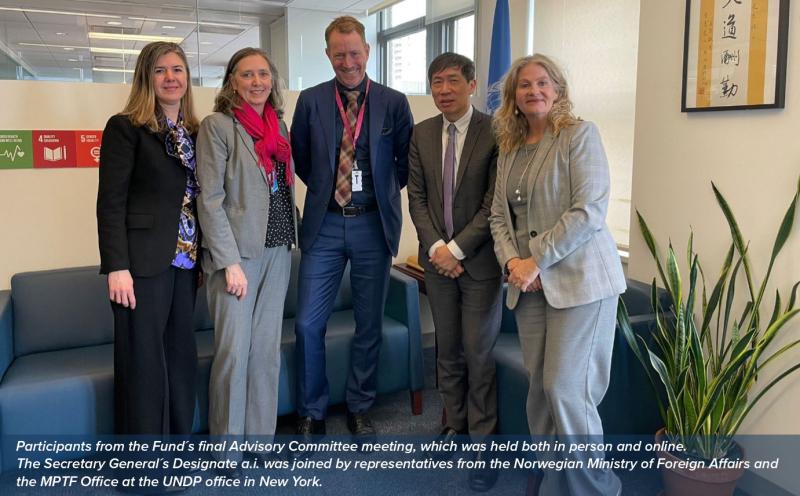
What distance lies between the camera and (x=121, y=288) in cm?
210

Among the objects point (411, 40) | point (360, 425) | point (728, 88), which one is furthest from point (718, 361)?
point (411, 40)

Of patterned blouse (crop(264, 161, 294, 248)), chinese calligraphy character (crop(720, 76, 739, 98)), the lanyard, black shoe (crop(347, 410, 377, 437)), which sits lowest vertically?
black shoe (crop(347, 410, 377, 437))

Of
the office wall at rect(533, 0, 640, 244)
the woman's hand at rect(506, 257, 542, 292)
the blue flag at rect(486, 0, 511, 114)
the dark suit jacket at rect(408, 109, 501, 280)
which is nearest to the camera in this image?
the woman's hand at rect(506, 257, 542, 292)

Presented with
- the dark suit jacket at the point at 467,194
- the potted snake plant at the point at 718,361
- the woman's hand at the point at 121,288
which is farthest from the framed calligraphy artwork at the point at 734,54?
the woman's hand at the point at 121,288

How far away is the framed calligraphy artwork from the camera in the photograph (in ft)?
7.09

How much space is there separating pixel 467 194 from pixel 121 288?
4.17ft

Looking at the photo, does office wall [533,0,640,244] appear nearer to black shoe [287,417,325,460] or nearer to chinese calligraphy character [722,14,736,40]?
chinese calligraphy character [722,14,736,40]

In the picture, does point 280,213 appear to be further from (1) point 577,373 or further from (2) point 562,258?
(1) point 577,373

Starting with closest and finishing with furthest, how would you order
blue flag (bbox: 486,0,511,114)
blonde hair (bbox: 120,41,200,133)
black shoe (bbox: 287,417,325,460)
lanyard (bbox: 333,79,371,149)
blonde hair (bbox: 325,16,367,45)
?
blonde hair (bbox: 120,41,200,133), blonde hair (bbox: 325,16,367,45), lanyard (bbox: 333,79,371,149), black shoe (bbox: 287,417,325,460), blue flag (bbox: 486,0,511,114)

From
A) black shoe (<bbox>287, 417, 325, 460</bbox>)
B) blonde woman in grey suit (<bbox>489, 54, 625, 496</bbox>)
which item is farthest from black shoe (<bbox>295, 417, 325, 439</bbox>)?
blonde woman in grey suit (<bbox>489, 54, 625, 496</bbox>)

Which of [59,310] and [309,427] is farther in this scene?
[59,310]

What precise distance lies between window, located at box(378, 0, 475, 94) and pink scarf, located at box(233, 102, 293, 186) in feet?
5.21

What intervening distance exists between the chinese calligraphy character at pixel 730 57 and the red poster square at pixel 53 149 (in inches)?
113

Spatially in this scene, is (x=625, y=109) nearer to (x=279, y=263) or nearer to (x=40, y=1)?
(x=279, y=263)
